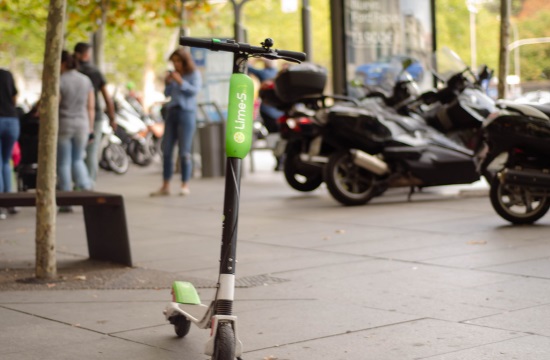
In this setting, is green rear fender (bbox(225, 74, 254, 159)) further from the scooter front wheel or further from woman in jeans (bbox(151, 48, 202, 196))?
woman in jeans (bbox(151, 48, 202, 196))

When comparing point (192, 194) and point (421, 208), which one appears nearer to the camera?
point (421, 208)

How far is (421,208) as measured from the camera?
12.3 meters

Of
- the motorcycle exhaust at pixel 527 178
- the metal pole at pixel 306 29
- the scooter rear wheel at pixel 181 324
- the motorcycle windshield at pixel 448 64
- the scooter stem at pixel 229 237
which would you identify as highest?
the metal pole at pixel 306 29

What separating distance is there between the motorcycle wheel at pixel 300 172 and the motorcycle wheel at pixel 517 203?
12.1 ft

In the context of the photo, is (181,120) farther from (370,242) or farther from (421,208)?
(370,242)

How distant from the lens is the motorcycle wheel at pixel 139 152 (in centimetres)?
2322

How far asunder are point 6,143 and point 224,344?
827 centimetres

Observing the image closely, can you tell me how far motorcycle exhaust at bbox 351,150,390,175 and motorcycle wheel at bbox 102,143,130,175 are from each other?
9243 millimetres

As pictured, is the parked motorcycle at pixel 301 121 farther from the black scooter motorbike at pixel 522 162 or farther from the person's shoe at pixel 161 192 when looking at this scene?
the black scooter motorbike at pixel 522 162

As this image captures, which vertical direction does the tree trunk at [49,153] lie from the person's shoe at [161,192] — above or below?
above

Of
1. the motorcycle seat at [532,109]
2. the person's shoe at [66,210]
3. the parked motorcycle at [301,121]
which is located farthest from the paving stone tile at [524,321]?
the person's shoe at [66,210]

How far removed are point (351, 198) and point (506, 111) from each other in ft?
9.04

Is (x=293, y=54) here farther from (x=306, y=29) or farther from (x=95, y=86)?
(x=306, y=29)

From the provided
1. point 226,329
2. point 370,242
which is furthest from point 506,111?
point 226,329
